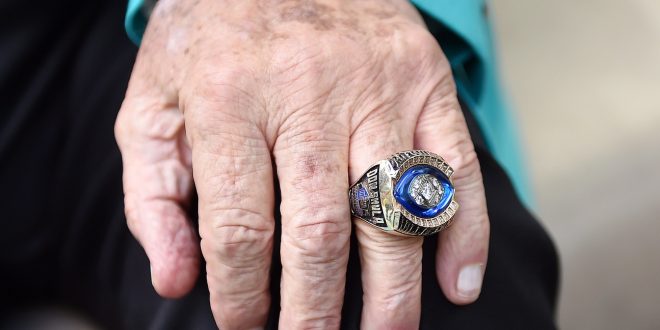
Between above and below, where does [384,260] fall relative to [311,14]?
below

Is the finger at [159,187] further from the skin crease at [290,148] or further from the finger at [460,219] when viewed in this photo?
the finger at [460,219]

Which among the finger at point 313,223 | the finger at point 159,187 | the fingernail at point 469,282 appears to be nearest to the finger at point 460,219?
the fingernail at point 469,282

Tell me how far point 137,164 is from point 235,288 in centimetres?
19

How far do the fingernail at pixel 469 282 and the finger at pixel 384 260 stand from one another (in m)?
0.05

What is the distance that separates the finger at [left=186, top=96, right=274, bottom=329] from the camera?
0.63 metres

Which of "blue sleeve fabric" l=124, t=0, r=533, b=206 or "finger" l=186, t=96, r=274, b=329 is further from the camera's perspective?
"blue sleeve fabric" l=124, t=0, r=533, b=206

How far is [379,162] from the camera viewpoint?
2.02 ft

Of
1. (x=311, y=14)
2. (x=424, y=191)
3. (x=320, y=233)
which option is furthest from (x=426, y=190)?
(x=311, y=14)

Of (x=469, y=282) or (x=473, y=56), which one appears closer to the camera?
(x=469, y=282)

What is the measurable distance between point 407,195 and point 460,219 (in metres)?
0.09

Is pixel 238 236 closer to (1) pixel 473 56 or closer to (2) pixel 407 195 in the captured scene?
(2) pixel 407 195

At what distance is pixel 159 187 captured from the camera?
0.69 meters

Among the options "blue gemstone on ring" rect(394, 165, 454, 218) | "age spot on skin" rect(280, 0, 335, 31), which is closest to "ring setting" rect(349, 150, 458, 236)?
"blue gemstone on ring" rect(394, 165, 454, 218)

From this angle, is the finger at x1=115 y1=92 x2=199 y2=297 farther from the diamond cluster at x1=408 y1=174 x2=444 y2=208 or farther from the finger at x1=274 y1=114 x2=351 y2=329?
the diamond cluster at x1=408 y1=174 x2=444 y2=208
